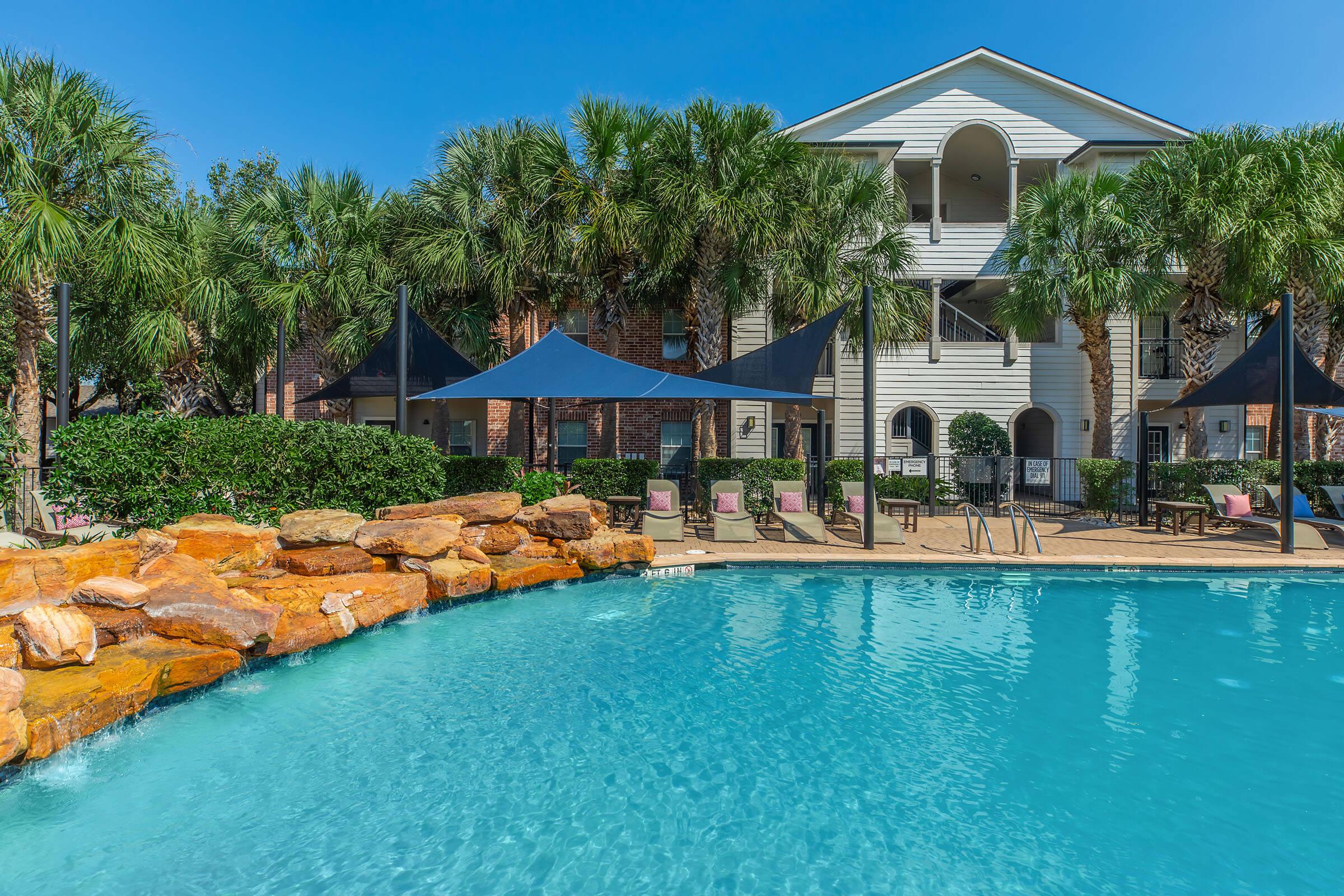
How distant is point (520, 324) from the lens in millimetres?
15305

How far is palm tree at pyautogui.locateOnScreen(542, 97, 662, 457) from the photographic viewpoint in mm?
12227

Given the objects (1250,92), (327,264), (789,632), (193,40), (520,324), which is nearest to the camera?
(789,632)

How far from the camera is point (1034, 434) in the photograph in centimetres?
1961

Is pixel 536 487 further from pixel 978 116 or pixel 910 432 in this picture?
pixel 978 116

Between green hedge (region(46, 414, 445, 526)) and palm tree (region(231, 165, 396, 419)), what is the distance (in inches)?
257

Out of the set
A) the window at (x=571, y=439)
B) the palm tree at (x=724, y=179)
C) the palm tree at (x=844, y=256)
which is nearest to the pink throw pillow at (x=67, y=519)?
the palm tree at (x=724, y=179)

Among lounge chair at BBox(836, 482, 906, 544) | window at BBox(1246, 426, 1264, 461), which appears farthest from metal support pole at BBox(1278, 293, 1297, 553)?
window at BBox(1246, 426, 1264, 461)

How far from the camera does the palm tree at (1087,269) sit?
13.2m

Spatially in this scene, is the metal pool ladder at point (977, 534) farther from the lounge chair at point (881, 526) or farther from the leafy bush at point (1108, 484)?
the leafy bush at point (1108, 484)

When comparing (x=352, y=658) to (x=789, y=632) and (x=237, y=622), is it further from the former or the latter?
(x=789, y=632)

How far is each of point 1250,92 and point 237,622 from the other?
1725cm

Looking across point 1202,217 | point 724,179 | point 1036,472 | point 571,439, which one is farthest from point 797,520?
point 571,439

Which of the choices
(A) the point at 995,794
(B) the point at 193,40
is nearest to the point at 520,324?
(B) the point at 193,40

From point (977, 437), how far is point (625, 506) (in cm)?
922
